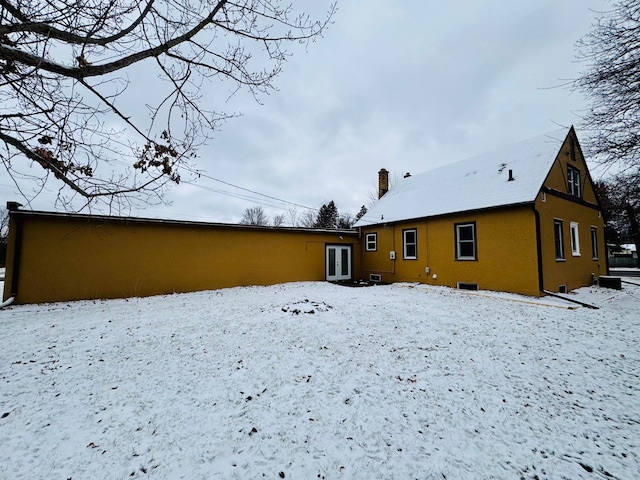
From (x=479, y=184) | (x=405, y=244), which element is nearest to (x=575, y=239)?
(x=479, y=184)

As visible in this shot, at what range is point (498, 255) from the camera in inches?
385

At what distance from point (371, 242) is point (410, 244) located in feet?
8.69

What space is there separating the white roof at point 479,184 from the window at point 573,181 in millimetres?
1701

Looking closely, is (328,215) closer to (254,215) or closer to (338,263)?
(254,215)

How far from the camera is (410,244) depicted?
13.1 metres

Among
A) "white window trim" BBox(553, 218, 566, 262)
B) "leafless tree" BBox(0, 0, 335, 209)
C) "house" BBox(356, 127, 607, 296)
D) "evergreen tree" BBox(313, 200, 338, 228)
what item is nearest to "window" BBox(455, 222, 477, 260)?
"house" BBox(356, 127, 607, 296)

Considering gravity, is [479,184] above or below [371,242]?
above

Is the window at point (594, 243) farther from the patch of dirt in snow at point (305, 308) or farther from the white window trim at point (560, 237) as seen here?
the patch of dirt in snow at point (305, 308)

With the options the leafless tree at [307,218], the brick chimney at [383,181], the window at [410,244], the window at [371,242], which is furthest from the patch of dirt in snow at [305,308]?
the leafless tree at [307,218]

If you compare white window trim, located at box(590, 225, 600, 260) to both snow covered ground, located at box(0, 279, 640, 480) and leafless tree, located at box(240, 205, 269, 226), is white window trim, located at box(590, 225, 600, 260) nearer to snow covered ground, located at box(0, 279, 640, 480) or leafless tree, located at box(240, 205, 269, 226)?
snow covered ground, located at box(0, 279, 640, 480)

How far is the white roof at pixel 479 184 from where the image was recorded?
9.95 m

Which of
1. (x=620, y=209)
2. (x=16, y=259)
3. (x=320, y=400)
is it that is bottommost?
(x=320, y=400)

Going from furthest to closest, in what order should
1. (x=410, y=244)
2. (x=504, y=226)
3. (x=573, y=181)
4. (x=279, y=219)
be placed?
(x=279, y=219) → (x=410, y=244) → (x=573, y=181) → (x=504, y=226)

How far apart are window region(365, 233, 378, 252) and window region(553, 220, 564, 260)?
24.7 feet
